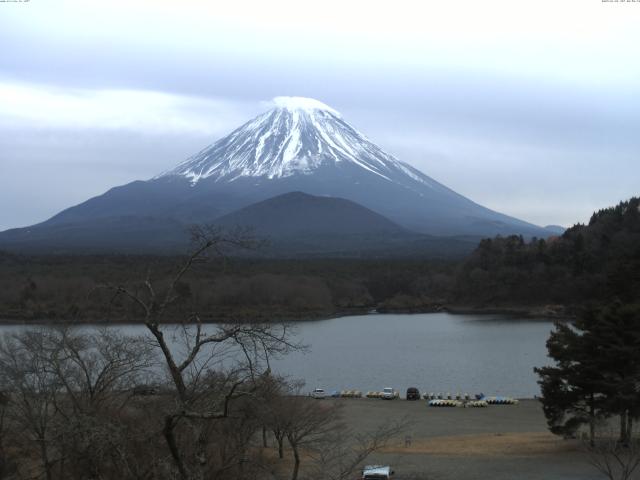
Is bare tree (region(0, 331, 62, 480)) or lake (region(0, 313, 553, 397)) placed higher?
bare tree (region(0, 331, 62, 480))

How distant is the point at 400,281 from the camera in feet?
Result: 220

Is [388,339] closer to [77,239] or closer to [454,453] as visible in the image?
[454,453]

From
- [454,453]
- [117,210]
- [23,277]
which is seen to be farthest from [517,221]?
[454,453]

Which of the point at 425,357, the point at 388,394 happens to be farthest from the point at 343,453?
the point at 425,357

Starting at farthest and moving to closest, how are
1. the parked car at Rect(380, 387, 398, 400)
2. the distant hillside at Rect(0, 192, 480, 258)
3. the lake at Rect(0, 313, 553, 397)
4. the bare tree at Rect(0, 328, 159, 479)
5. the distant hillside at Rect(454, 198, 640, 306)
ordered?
1. the distant hillside at Rect(0, 192, 480, 258)
2. the distant hillside at Rect(454, 198, 640, 306)
3. the lake at Rect(0, 313, 553, 397)
4. the parked car at Rect(380, 387, 398, 400)
5. the bare tree at Rect(0, 328, 159, 479)

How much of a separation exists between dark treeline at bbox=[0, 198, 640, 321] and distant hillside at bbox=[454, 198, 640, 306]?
0.24ft

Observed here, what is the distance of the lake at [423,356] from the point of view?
26.5m

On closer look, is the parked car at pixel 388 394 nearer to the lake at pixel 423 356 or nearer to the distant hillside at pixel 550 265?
the lake at pixel 423 356

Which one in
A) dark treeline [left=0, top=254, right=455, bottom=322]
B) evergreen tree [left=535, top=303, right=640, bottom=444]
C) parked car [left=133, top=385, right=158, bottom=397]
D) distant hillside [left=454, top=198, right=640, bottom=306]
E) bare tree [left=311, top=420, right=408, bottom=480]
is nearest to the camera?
bare tree [left=311, top=420, right=408, bottom=480]

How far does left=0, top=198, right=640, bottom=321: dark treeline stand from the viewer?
5203 cm

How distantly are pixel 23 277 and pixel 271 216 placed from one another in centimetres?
7895

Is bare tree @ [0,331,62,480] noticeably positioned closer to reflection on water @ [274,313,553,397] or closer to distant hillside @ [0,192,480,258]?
reflection on water @ [274,313,553,397]

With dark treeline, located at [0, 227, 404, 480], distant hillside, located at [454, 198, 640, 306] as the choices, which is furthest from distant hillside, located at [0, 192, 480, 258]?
dark treeline, located at [0, 227, 404, 480]

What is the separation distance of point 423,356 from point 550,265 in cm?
3016
